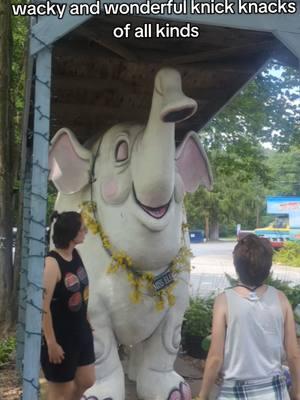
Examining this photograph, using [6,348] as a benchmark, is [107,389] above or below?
above

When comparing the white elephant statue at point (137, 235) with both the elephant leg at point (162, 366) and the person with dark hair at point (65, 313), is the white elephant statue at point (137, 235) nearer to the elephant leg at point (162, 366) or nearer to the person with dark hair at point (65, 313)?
the elephant leg at point (162, 366)

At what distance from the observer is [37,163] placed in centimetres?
251

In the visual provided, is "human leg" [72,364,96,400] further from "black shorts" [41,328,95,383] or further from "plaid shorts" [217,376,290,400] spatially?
"plaid shorts" [217,376,290,400]

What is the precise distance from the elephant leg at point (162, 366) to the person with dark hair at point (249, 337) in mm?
1641

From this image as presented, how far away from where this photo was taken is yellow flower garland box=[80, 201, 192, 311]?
356 cm

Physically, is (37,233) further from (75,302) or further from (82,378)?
(82,378)

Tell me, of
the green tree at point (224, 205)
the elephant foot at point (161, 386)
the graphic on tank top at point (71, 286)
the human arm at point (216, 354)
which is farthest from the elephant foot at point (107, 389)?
the green tree at point (224, 205)

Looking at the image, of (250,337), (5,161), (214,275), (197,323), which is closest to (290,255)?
(214,275)

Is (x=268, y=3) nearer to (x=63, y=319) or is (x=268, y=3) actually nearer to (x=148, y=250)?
(x=148, y=250)

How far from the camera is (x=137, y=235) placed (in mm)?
3469

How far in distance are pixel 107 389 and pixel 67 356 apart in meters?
0.69

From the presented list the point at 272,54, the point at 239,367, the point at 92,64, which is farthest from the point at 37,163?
the point at 272,54

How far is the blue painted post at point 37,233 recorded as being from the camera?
243cm

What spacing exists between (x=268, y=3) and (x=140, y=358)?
2.69 meters
